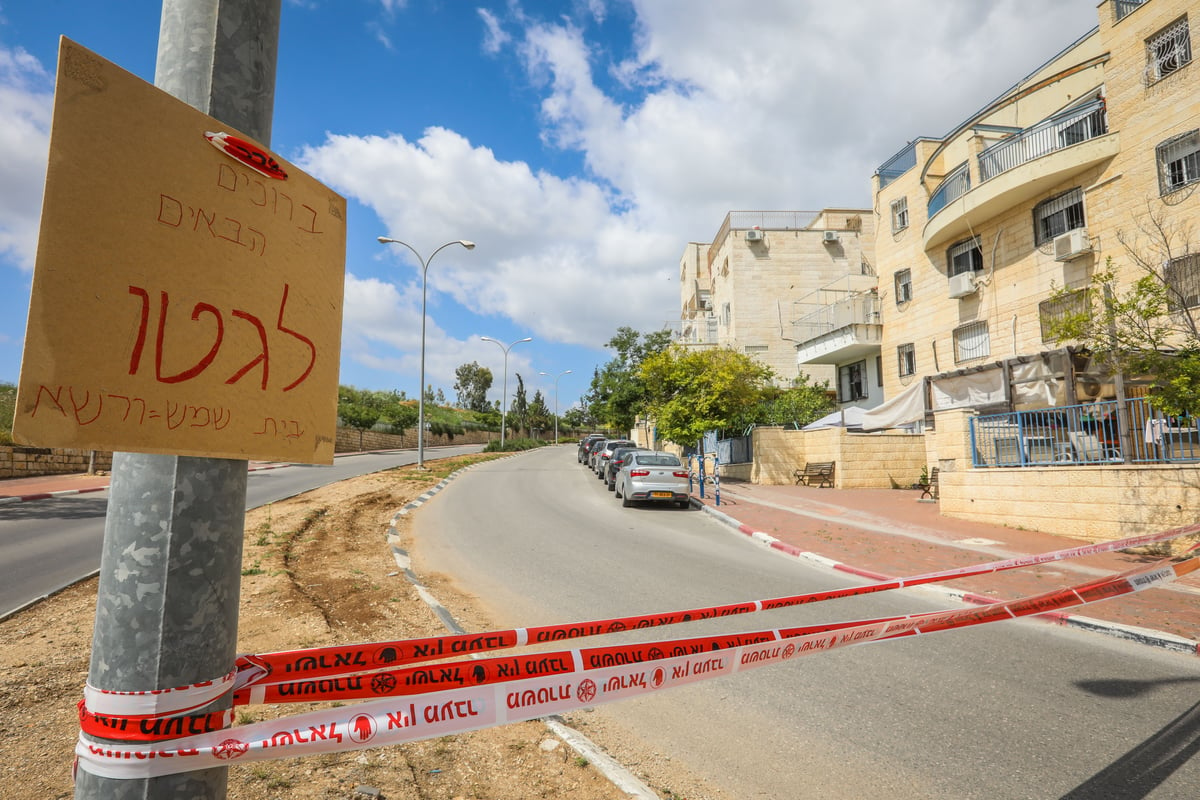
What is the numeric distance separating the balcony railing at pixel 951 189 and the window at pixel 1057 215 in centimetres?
222

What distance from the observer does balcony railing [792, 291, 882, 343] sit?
2487 cm

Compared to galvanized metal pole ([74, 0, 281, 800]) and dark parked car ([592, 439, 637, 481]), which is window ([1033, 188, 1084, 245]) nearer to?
dark parked car ([592, 439, 637, 481])

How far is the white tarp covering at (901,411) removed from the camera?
18.0m

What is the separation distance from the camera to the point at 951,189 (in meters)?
20.6

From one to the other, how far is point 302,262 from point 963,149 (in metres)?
25.5

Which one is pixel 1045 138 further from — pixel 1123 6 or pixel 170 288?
pixel 170 288

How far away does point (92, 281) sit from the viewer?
104 centimetres

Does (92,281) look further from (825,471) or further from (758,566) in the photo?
(825,471)

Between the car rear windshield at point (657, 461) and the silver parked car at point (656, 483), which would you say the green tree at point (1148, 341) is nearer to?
the silver parked car at point (656, 483)

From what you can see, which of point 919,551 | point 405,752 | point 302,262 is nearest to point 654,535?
point 919,551

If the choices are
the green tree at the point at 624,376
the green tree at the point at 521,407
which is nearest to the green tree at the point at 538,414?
the green tree at the point at 521,407

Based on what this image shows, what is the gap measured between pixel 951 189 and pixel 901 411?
334 inches

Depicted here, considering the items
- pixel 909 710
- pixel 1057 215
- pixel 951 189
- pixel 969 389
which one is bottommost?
pixel 909 710

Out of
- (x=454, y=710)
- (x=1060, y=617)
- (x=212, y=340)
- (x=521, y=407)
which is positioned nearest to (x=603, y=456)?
(x=1060, y=617)
